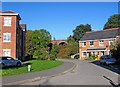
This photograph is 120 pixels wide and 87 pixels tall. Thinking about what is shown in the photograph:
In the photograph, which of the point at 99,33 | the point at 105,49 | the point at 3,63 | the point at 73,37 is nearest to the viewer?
the point at 3,63

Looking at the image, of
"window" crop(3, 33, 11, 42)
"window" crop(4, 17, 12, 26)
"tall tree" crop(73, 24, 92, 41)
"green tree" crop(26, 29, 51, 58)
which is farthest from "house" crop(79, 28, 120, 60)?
"tall tree" crop(73, 24, 92, 41)

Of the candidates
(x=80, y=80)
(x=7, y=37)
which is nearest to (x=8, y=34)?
(x=7, y=37)

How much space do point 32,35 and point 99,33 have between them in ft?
74.0

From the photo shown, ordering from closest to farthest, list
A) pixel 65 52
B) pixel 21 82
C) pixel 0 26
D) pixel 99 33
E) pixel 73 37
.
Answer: pixel 21 82 < pixel 0 26 < pixel 99 33 < pixel 65 52 < pixel 73 37

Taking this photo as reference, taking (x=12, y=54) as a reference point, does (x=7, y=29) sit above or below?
above

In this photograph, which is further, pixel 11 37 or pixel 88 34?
pixel 88 34

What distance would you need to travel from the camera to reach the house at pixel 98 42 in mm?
66500

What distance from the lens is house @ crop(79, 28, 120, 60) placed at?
6650 centimetres

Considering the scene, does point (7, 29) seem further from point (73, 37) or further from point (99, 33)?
point (73, 37)

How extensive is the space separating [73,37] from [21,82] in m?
98.8

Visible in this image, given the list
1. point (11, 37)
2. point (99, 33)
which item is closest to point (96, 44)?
point (99, 33)

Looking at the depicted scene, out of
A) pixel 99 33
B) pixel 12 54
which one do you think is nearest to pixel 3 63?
pixel 12 54

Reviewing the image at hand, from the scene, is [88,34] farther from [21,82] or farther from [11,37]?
[21,82]

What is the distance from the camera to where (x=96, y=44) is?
233ft
